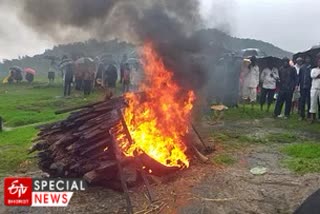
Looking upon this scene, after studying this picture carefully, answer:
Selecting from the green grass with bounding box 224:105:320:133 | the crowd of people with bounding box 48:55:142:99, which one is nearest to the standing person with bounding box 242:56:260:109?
the green grass with bounding box 224:105:320:133

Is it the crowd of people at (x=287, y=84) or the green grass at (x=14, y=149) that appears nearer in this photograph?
the green grass at (x=14, y=149)

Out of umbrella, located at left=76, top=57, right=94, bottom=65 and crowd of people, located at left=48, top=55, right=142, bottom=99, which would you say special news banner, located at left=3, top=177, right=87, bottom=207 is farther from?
umbrella, located at left=76, top=57, right=94, bottom=65

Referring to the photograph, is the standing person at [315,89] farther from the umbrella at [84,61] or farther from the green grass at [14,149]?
the umbrella at [84,61]

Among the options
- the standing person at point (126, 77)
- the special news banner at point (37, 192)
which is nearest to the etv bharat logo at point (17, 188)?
the special news banner at point (37, 192)

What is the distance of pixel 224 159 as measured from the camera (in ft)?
30.9

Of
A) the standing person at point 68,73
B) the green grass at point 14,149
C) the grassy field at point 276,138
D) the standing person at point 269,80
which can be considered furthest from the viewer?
the standing person at point 68,73

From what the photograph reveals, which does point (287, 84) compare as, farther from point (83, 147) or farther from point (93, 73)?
point (93, 73)

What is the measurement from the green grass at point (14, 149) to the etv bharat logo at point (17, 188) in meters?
2.20

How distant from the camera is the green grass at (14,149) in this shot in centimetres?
1018

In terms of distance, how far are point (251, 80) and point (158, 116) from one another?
979 cm

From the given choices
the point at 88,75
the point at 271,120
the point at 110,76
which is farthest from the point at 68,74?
the point at 271,120

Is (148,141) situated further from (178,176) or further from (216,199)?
(216,199)

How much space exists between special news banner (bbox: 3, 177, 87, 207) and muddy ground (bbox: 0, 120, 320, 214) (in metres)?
0.11

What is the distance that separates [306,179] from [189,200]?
8.01 feet
